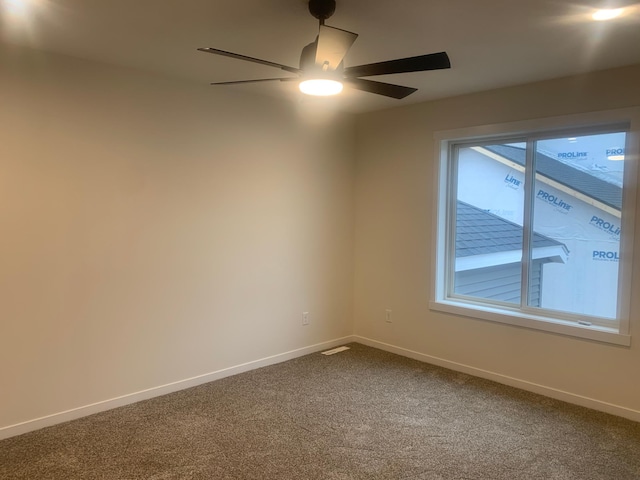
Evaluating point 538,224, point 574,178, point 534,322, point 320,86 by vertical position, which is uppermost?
point 320,86

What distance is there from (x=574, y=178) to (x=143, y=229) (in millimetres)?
3224

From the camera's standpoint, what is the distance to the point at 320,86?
2.30 m

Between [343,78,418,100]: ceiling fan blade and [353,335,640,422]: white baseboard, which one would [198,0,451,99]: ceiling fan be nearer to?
[343,78,418,100]: ceiling fan blade

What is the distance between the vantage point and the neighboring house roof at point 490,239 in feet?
12.0

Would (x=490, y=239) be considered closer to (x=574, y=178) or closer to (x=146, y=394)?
(x=574, y=178)

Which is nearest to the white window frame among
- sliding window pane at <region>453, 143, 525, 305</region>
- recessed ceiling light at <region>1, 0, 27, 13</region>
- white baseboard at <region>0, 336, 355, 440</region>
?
sliding window pane at <region>453, 143, 525, 305</region>

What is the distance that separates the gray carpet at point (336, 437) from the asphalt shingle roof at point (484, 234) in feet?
3.74

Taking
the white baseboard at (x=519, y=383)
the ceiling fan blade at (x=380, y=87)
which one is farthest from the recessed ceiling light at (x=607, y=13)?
the white baseboard at (x=519, y=383)

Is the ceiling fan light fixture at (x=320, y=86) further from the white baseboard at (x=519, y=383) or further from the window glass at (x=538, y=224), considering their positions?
the white baseboard at (x=519, y=383)

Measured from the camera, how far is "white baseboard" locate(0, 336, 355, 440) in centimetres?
288

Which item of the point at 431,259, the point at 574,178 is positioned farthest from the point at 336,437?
the point at 574,178

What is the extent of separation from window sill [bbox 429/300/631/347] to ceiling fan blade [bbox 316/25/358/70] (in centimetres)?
255

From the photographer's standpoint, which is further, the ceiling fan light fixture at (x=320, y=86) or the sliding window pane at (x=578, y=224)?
the sliding window pane at (x=578, y=224)

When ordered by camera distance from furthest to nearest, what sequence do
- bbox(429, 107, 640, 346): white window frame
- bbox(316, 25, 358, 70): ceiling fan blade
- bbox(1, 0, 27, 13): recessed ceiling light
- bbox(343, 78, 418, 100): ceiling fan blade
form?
bbox(429, 107, 640, 346): white window frame
bbox(343, 78, 418, 100): ceiling fan blade
bbox(1, 0, 27, 13): recessed ceiling light
bbox(316, 25, 358, 70): ceiling fan blade
